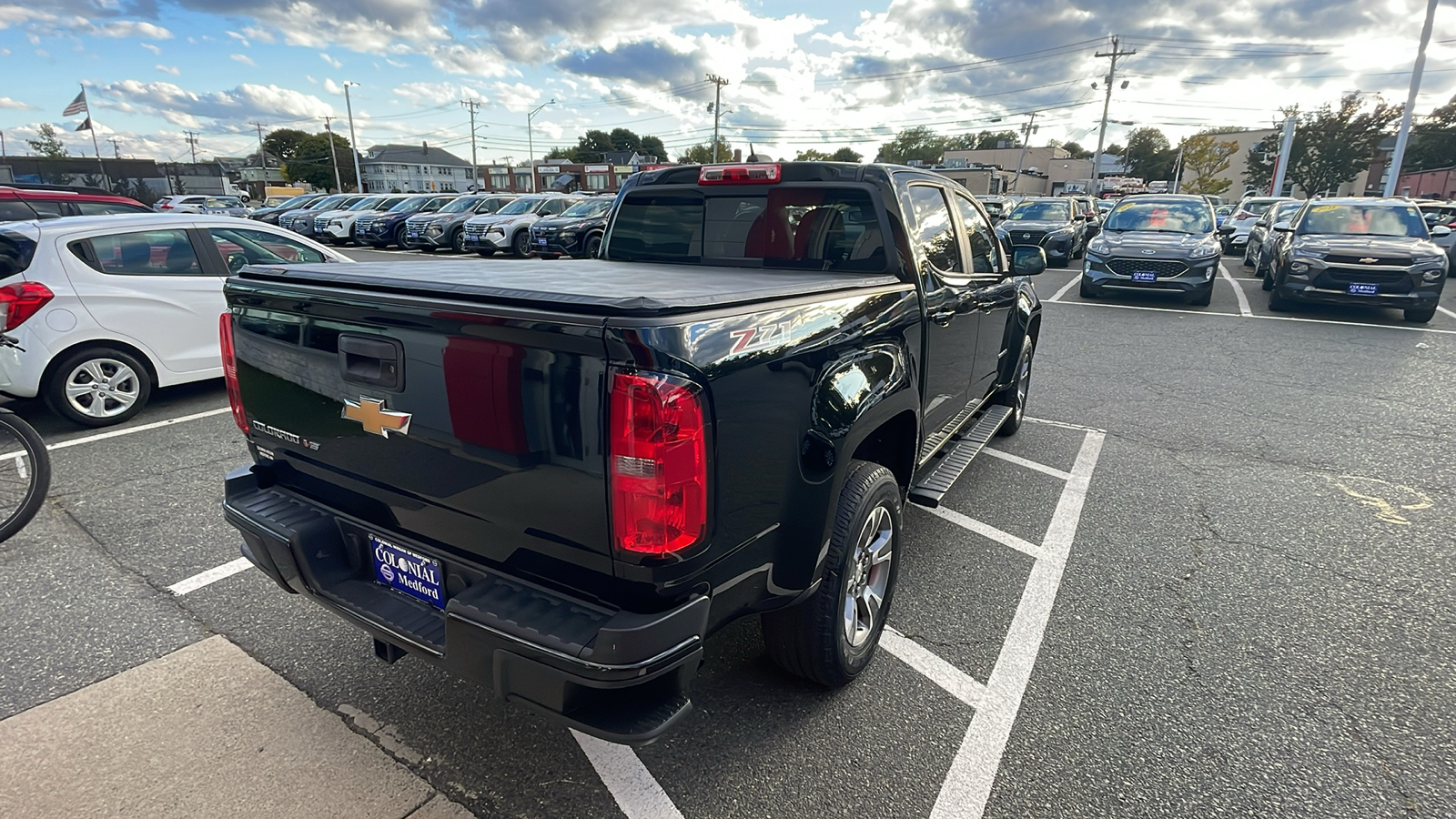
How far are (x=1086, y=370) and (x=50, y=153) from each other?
12218cm

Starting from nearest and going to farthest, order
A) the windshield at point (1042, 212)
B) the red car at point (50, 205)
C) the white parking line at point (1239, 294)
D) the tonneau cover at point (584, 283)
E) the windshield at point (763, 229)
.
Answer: the tonneau cover at point (584, 283) → the windshield at point (763, 229) → the red car at point (50, 205) → the white parking line at point (1239, 294) → the windshield at point (1042, 212)

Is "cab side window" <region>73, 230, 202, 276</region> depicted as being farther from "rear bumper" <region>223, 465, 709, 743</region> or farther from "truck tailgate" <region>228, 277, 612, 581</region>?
"rear bumper" <region>223, 465, 709, 743</region>

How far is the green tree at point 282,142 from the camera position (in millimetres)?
104938

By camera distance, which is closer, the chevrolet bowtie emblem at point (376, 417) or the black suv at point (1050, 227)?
the chevrolet bowtie emblem at point (376, 417)

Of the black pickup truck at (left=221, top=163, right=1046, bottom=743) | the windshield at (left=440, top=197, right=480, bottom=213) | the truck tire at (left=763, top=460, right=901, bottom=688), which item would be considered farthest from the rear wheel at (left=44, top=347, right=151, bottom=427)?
the windshield at (left=440, top=197, right=480, bottom=213)

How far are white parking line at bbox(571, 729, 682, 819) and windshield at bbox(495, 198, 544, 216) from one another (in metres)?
19.0

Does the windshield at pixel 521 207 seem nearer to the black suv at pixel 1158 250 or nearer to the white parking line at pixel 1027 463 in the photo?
the black suv at pixel 1158 250

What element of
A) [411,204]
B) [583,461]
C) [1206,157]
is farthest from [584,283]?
[1206,157]

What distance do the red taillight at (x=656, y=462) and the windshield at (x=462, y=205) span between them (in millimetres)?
22782

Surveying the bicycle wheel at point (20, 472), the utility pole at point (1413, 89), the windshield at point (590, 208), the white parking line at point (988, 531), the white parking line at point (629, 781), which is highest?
the utility pole at point (1413, 89)

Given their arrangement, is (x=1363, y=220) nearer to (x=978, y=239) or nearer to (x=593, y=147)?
(x=978, y=239)

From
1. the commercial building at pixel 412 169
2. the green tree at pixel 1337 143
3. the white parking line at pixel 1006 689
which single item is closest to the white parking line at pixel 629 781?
the white parking line at pixel 1006 689

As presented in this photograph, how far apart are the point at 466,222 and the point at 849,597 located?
19496 mm

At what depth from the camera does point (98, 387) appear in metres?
5.42
